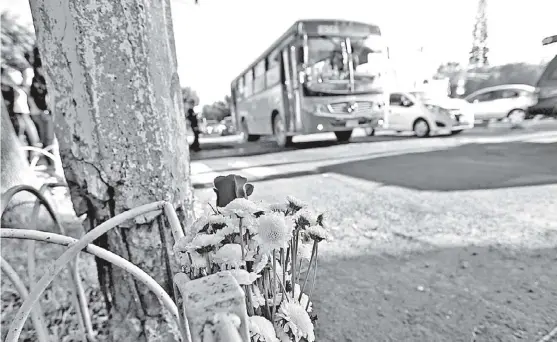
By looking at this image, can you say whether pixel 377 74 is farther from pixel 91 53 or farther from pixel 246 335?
pixel 246 335

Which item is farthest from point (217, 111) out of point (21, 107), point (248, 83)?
point (21, 107)

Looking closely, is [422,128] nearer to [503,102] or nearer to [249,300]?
[503,102]

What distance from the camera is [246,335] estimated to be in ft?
1.61

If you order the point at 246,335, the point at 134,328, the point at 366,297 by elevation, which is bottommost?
the point at 366,297

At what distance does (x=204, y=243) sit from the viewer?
63 centimetres

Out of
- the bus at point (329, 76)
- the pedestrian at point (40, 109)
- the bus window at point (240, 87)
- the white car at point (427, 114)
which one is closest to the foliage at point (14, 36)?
the bus window at point (240, 87)

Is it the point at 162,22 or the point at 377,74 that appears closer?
the point at 162,22

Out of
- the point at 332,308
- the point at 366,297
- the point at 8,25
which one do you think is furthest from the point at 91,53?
the point at 8,25

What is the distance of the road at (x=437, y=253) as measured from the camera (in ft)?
4.93

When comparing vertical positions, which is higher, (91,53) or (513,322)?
(91,53)

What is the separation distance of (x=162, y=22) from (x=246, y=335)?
1154mm

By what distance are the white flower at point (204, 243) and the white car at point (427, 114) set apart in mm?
9584

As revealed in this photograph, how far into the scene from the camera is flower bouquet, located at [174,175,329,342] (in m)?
0.65

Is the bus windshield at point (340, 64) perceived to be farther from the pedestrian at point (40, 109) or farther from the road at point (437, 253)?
the pedestrian at point (40, 109)
